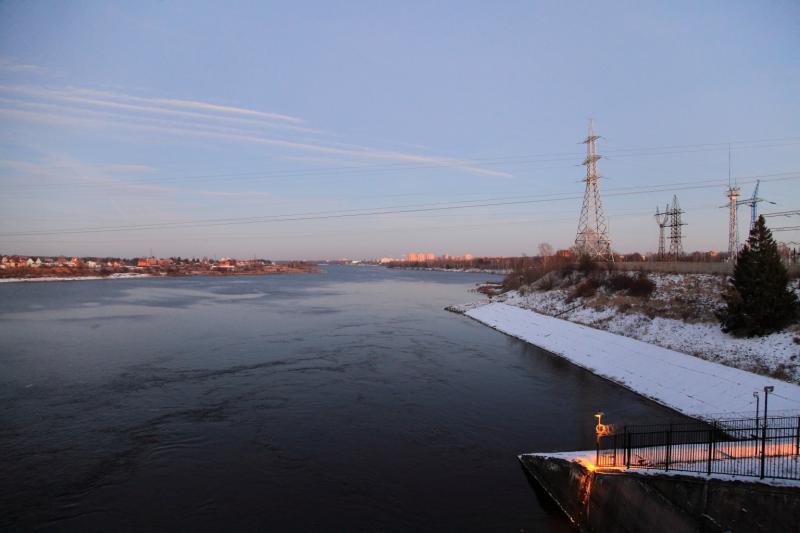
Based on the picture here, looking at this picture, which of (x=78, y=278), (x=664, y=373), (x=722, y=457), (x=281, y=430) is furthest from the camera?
(x=78, y=278)

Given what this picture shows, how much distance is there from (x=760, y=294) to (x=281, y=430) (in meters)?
24.8

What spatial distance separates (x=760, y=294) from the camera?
25.0 meters

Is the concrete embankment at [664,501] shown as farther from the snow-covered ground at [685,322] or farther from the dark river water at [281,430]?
the snow-covered ground at [685,322]

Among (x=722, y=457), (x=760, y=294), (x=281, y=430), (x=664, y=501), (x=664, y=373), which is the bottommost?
(x=281, y=430)

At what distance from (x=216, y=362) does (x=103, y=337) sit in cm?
1310

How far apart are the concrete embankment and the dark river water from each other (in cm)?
78

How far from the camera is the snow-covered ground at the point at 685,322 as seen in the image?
73.3 feet

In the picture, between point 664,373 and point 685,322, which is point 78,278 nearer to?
point 685,322

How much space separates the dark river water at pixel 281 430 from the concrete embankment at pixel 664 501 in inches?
30.6

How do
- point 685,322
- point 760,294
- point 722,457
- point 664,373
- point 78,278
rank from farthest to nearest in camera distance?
point 78,278, point 685,322, point 760,294, point 664,373, point 722,457

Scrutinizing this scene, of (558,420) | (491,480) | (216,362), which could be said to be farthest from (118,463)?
(558,420)

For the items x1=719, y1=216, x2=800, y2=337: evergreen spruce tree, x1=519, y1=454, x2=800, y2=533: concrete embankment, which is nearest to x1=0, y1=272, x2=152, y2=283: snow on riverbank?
x1=519, y1=454, x2=800, y2=533: concrete embankment

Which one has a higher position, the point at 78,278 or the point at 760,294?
the point at 760,294

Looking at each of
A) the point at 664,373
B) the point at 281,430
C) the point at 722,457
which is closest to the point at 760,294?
the point at 664,373
